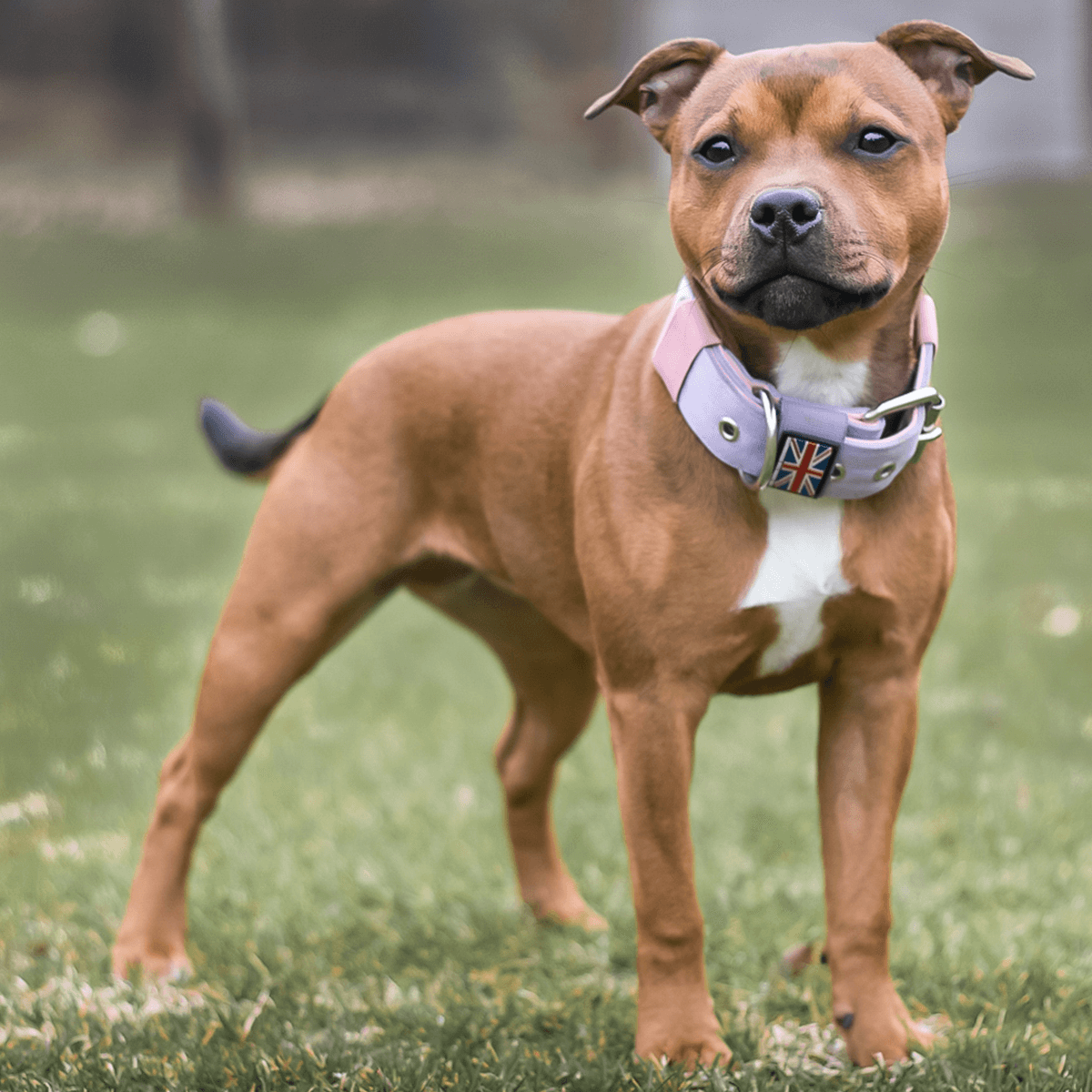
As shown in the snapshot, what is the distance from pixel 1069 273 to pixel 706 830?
9979 mm

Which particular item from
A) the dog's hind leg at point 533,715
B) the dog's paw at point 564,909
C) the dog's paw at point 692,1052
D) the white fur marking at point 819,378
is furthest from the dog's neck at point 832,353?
the dog's paw at point 564,909

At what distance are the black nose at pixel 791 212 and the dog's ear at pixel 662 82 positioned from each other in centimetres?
48

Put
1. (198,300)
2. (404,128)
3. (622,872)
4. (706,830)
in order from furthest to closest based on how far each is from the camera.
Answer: (404,128) → (198,300) → (706,830) → (622,872)

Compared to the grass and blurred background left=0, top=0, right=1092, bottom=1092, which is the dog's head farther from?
the grass

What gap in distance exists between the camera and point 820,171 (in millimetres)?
2500

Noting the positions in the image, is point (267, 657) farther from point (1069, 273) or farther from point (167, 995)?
point (1069, 273)

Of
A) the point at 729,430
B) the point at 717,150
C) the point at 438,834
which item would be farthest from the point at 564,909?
the point at 717,150

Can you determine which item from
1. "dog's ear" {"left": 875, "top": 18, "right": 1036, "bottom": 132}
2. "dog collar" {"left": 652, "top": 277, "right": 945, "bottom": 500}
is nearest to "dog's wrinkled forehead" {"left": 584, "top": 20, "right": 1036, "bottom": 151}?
"dog's ear" {"left": 875, "top": 18, "right": 1036, "bottom": 132}

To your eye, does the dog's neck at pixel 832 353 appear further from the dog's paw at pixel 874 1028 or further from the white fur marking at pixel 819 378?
the dog's paw at pixel 874 1028

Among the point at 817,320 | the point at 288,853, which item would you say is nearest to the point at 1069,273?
the point at 288,853

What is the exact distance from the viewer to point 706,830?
4863 millimetres

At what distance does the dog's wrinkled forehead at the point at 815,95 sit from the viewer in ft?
8.34

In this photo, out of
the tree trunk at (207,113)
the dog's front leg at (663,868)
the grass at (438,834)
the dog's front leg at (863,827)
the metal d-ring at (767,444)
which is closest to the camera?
the metal d-ring at (767,444)

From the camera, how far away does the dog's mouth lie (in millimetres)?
2492
